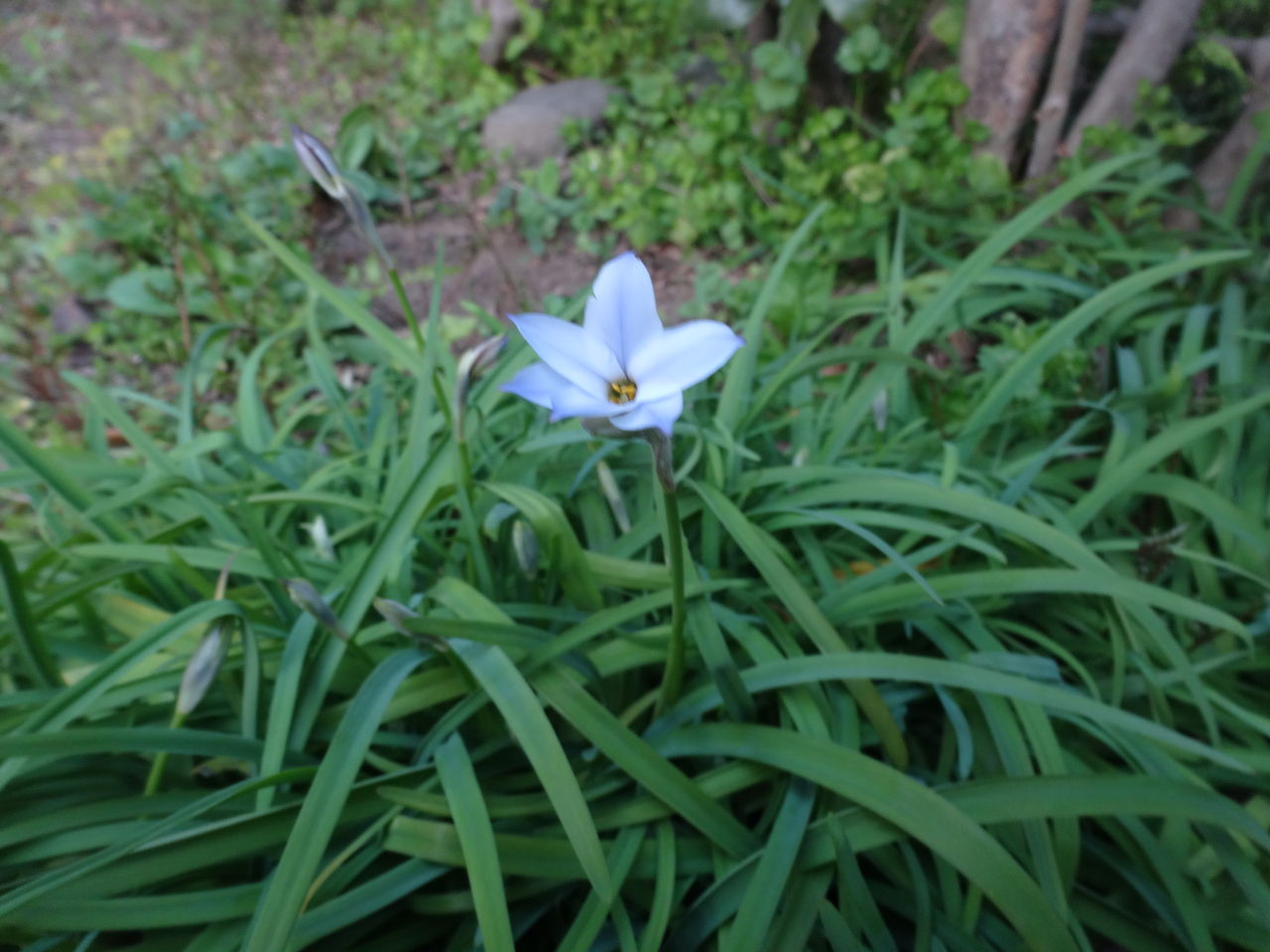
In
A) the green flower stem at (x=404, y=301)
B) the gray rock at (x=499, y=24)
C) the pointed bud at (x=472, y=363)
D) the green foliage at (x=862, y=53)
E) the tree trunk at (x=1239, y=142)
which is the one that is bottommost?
the pointed bud at (x=472, y=363)

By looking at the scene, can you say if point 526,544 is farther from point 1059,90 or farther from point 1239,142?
point 1239,142

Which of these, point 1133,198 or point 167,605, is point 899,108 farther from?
point 167,605

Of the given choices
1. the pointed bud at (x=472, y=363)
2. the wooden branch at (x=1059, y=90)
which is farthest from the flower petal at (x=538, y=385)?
the wooden branch at (x=1059, y=90)

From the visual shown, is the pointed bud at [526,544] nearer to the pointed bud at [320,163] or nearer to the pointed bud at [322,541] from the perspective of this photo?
the pointed bud at [322,541]

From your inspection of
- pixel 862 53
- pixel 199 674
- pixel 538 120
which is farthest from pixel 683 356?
pixel 538 120

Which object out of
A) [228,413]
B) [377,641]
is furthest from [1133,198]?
[228,413]

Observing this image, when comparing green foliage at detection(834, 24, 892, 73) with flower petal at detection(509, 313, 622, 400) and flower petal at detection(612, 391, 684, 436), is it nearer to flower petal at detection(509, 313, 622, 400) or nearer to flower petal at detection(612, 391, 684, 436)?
flower petal at detection(509, 313, 622, 400)

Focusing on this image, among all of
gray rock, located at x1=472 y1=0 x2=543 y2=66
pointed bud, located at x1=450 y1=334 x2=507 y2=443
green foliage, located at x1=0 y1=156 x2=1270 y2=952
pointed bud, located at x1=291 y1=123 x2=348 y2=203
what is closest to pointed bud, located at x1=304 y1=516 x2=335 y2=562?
green foliage, located at x1=0 y1=156 x2=1270 y2=952

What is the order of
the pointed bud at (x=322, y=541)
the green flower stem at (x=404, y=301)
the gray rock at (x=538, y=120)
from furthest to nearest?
the gray rock at (x=538, y=120)
the pointed bud at (x=322, y=541)
the green flower stem at (x=404, y=301)
